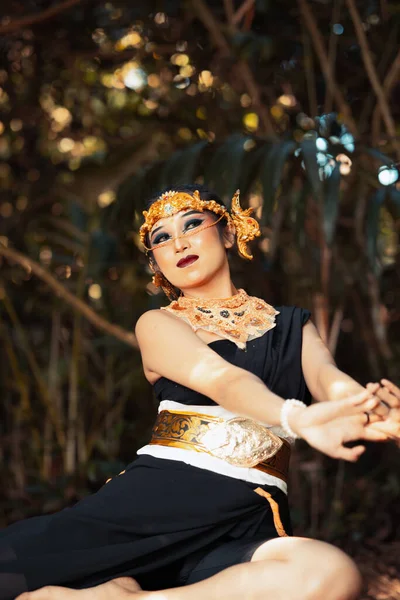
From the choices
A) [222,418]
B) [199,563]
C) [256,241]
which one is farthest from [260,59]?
[199,563]

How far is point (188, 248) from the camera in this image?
214cm

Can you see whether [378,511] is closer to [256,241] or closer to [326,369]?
[256,241]

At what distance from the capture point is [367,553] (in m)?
3.67

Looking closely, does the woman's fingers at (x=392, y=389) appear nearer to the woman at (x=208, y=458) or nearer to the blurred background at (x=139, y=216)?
the woman at (x=208, y=458)

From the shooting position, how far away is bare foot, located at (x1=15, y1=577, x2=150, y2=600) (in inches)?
69.5

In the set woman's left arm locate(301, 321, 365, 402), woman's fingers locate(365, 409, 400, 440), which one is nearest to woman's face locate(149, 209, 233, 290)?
woman's left arm locate(301, 321, 365, 402)

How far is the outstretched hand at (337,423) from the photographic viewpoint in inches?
62.4

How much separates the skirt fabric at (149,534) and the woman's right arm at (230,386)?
0.72ft

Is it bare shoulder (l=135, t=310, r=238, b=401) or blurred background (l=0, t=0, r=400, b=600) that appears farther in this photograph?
blurred background (l=0, t=0, r=400, b=600)

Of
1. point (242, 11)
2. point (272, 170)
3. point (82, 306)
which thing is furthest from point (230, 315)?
point (242, 11)

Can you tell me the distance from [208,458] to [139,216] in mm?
1638

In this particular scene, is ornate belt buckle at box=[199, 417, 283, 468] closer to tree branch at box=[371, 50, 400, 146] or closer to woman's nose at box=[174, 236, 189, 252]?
woman's nose at box=[174, 236, 189, 252]

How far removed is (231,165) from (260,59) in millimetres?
1277

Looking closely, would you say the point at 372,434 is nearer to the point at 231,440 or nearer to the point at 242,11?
the point at 231,440
